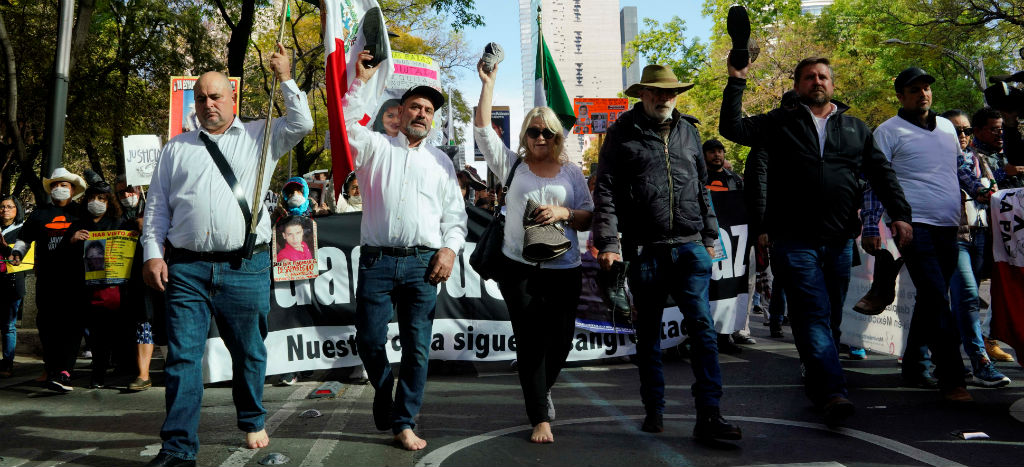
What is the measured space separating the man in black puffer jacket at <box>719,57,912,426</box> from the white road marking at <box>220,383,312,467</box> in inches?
122

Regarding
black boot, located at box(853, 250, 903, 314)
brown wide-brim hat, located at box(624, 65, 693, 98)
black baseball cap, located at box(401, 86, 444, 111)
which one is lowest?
black boot, located at box(853, 250, 903, 314)

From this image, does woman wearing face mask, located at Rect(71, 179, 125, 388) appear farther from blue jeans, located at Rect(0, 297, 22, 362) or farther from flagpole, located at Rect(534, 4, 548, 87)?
flagpole, located at Rect(534, 4, 548, 87)

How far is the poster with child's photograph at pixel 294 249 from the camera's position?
295 inches

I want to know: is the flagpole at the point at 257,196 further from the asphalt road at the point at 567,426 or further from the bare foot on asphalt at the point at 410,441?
the bare foot on asphalt at the point at 410,441

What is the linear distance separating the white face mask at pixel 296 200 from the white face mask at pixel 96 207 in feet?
5.54

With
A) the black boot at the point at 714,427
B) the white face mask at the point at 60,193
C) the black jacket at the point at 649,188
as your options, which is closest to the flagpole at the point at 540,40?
the black jacket at the point at 649,188

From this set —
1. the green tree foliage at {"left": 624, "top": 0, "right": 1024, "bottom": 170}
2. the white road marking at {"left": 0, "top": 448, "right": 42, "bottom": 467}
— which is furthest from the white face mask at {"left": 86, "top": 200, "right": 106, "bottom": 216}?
the green tree foliage at {"left": 624, "top": 0, "right": 1024, "bottom": 170}

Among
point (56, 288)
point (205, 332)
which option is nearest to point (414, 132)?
point (205, 332)

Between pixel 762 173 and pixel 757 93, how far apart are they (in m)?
33.7

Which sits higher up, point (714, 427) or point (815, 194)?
point (815, 194)

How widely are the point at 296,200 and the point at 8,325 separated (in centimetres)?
342

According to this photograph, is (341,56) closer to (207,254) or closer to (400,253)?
(400,253)

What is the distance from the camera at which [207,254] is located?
4453 millimetres

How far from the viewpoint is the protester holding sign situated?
4.92m
